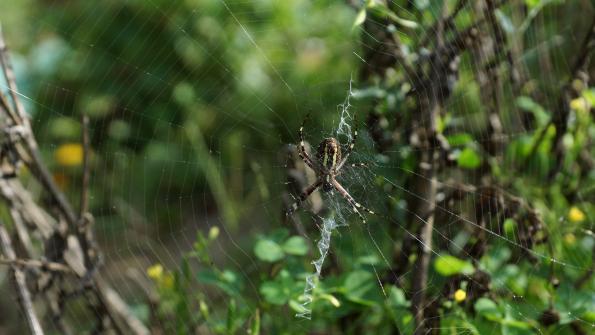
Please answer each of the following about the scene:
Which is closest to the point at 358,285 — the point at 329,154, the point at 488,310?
the point at 488,310

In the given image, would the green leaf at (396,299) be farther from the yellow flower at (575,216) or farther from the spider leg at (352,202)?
the yellow flower at (575,216)

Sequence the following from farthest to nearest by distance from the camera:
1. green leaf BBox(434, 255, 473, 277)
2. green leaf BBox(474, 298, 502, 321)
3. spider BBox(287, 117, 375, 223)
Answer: spider BBox(287, 117, 375, 223)
green leaf BBox(434, 255, 473, 277)
green leaf BBox(474, 298, 502, 321)

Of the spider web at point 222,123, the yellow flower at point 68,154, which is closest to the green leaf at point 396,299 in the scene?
the spider web at point 222,123

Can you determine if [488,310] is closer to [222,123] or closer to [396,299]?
[396,299]

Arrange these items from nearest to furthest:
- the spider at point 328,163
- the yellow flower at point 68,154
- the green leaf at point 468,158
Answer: the green leaf at point 468,158, the spider at point 328,163, the yellow flower at point 68,154

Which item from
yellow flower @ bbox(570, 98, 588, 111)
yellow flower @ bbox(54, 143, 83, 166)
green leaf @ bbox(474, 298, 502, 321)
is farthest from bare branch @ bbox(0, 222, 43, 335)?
yellow flower @ bbox(570, 98, 588, 111)

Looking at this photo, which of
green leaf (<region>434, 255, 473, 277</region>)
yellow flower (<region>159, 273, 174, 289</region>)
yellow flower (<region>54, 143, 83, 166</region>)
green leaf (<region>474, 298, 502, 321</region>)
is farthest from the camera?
yellow flower (<region>54, 143, 83, 166</region>)

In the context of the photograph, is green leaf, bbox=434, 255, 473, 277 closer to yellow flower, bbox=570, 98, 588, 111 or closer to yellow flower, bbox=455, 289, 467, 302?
yellow flower, bbox=455, 289, 467, 302
